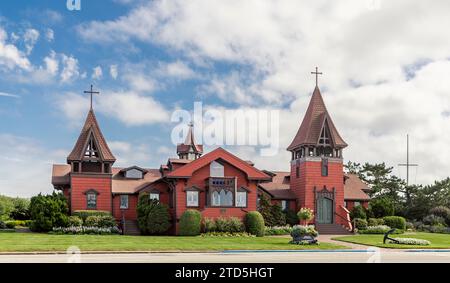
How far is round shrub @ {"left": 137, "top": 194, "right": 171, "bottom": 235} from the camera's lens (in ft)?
130

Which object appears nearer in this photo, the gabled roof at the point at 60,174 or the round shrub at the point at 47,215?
the round shrub at the point at 47,215

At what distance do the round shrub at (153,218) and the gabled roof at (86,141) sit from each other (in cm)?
563

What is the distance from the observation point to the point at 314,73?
47.8 metres

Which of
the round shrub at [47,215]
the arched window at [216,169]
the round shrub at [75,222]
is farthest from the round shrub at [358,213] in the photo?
the round shrub at [47,215]

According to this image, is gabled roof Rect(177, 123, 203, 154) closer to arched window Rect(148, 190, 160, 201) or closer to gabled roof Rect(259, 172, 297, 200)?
gabled roof Rect(259, 172, 297, 200)

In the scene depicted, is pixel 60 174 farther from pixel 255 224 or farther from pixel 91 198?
pixel 255 224

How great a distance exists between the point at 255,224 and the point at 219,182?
4.25 m

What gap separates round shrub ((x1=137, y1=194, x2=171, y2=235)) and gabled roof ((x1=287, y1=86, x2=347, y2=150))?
13.8 metres

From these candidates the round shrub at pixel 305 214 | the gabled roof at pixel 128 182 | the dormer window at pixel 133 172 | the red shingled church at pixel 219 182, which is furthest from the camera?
the dormer window at pixel 133 172

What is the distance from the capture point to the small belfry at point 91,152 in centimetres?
4356

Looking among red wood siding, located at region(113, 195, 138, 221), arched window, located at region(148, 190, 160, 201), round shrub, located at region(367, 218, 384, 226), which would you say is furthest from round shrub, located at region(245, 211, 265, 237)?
round shrub, located at region(367, 218, 384, 226)

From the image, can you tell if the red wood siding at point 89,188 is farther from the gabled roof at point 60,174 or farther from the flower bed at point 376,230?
the flower bed at point 376,230
